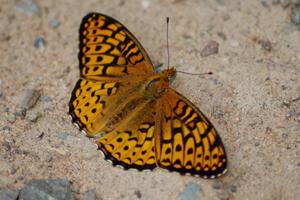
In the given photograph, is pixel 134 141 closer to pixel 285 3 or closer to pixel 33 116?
pixel 33 116

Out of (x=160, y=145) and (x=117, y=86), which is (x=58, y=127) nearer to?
(x=117, y=86)

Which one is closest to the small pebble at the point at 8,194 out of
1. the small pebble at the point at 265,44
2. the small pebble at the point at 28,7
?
the small pebble at the point at 28,7

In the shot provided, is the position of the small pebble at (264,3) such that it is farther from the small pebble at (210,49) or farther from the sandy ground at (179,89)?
the small pebble at (210,49)

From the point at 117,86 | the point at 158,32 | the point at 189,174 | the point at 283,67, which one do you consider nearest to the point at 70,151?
the point at 117,86

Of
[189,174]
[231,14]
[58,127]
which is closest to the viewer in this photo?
[189,174]

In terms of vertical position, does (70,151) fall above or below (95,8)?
below

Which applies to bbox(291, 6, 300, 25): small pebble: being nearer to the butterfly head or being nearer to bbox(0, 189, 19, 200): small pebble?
the butterfly head

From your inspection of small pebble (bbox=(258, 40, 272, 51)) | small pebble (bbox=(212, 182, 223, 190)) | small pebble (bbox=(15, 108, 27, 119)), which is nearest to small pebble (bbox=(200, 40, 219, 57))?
small pebble (bbox=(258, 40, 272, 51))
